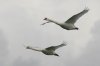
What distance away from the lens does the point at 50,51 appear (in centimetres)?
13925

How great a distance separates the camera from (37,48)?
5438 inches

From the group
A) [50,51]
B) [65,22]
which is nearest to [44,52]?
[50,51]

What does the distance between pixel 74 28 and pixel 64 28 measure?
14.3 feet

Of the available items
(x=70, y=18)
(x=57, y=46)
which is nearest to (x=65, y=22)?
(x=70, y=18)

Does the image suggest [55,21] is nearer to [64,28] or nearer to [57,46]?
[64,28]

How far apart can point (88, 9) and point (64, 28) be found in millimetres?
7750

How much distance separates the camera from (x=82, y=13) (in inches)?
4636

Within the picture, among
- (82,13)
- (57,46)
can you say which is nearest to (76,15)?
(82,13)

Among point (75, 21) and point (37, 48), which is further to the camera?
point (37, 48)

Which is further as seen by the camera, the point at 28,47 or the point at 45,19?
the point at 28,47

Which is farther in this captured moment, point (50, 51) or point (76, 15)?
point (50, 51)

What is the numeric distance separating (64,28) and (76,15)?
523cm

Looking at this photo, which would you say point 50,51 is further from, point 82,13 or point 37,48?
point 82,13

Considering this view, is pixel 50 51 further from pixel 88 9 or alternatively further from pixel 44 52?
pixel 88 9
